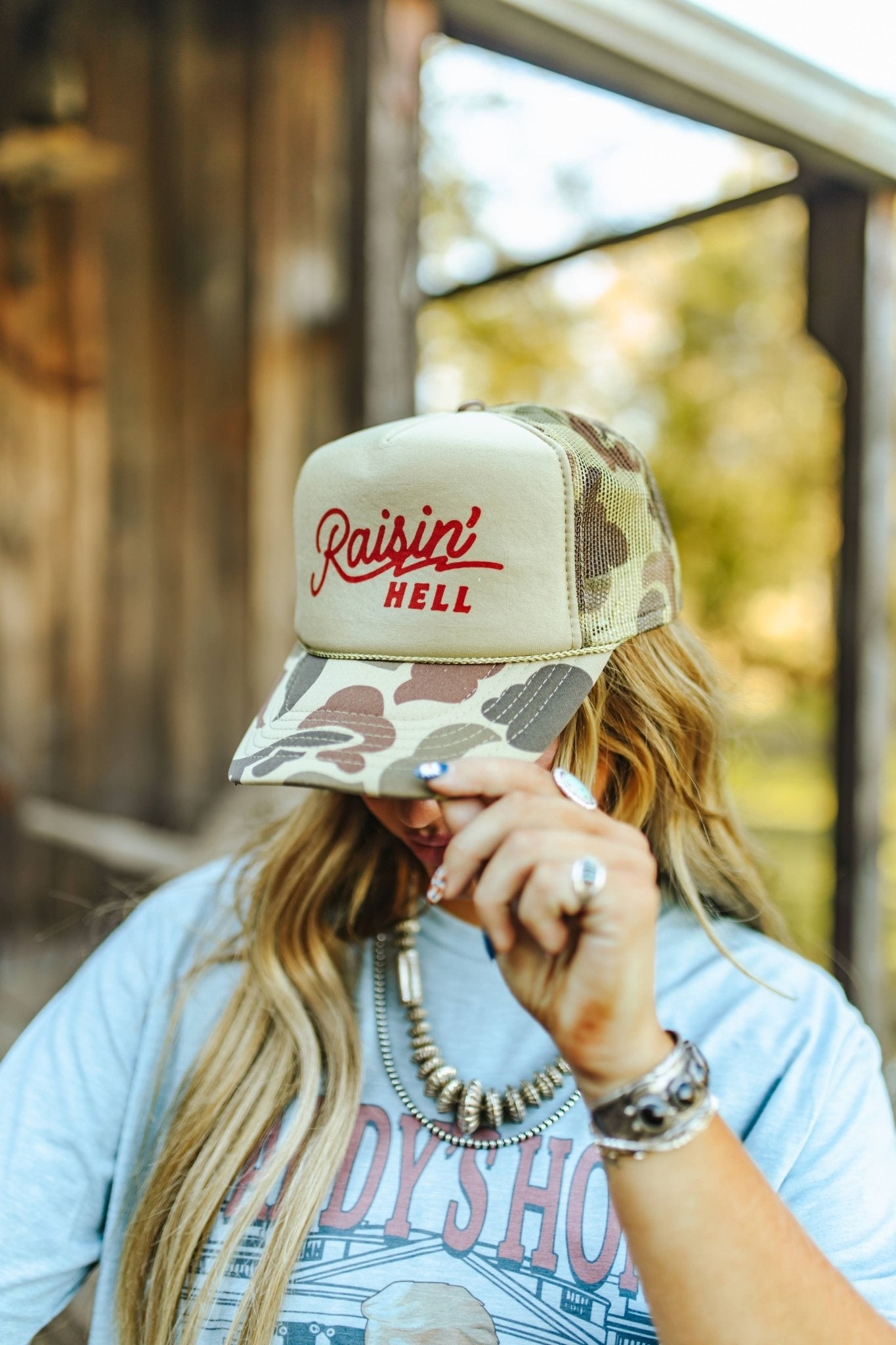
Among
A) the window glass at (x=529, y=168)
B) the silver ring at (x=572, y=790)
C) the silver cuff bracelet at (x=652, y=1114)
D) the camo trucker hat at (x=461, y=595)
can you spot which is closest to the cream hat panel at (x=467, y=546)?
the camo trucker hat at (x=461, y=595)

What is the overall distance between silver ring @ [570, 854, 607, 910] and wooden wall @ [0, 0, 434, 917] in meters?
2.08

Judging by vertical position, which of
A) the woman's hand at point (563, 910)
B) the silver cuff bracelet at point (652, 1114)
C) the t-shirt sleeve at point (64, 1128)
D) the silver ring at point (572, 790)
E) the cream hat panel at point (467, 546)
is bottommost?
the t-shirt sleeve at point (64, 1128)

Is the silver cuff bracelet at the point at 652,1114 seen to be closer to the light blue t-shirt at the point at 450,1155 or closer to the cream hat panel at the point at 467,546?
the light blue t-shirt at the point at 450,1155

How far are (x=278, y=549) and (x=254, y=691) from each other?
0.44 metres

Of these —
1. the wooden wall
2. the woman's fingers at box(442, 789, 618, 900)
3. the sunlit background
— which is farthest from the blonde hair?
the sunlit background

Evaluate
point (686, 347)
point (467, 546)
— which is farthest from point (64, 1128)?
point (686, 347)

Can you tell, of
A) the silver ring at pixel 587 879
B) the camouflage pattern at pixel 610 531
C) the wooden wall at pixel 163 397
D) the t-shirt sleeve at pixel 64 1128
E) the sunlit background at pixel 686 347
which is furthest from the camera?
the sunlit background at pixel 686 347

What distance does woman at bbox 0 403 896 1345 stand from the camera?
869mm

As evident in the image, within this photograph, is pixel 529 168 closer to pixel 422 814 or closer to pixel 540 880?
pixel 422 814

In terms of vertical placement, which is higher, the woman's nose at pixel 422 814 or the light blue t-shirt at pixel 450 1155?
the woman's nose at pixel 422 814

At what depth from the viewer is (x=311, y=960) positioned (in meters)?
1.29

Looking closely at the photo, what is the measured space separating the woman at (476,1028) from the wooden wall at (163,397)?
1.68 metres

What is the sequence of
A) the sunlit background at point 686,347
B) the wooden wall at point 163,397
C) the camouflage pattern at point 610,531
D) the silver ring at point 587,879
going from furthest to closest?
1. the sunlit background at point 686,347
2. the wooden wall at point 163,397
3. the camouflage pattern at point 610,531
4. the silver ring at point 587,879

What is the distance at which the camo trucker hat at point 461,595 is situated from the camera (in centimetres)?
99
